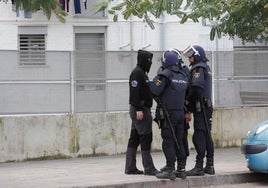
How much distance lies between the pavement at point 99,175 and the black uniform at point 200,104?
0.53 metres

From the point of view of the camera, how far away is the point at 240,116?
15.6 meters

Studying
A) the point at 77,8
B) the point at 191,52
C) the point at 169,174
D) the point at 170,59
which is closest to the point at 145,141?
the point at 169,174

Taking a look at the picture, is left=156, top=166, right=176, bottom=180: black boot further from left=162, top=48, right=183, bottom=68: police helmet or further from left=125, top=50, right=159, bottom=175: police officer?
left=162, top=48, right=183, bottom=68: police helmet

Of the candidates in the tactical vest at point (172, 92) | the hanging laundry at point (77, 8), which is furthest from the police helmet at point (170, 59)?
the hanging laundry at point (77, 8)

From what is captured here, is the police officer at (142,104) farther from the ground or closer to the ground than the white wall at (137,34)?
closer to the ground

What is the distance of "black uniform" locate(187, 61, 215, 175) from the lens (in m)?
10.2

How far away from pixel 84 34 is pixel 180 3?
34.9 ft

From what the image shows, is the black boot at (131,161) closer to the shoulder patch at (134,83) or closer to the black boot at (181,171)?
the black boot at (181,171)

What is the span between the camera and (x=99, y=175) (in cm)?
1107

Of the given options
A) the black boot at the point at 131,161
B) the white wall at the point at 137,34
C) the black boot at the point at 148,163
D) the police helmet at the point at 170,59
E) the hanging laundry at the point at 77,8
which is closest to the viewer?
the police helmet at the point at 170,59

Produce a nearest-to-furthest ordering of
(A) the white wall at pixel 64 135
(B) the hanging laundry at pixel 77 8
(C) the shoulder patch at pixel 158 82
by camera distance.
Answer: (C) the shoulder patch at pixel 158 82 < (A) the white wall at pixel 64 135 < (B) the hanging laundry at pixel 77 8

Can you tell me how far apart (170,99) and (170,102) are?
0.15 feet

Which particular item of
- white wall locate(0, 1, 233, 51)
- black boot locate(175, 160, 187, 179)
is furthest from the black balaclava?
white wall locate(0, 1, 233, 51)

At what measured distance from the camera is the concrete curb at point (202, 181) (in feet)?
32.4
